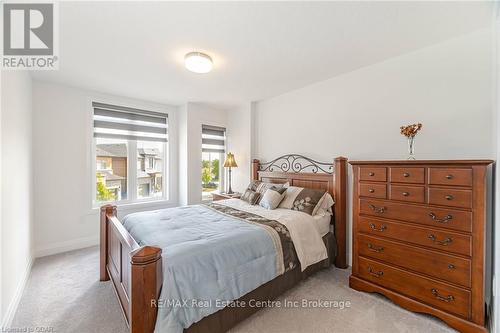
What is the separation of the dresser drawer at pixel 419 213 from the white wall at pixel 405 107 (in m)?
0.67

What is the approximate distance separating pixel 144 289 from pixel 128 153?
3.28 m

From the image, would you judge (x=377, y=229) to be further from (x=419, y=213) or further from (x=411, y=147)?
(x=411, y=147)

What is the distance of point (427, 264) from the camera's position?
5.98ft

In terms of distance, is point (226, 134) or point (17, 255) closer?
point (17, 255)

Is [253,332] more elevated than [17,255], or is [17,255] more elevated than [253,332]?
[17,255]

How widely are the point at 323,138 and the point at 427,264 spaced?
184 cm

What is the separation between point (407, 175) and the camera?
193cm

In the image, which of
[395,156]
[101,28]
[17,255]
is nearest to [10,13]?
[101,28]

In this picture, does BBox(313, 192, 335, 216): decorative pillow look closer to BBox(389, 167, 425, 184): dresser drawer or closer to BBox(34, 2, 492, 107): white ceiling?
BBox(389, 167, 425, 184): dresser drawer

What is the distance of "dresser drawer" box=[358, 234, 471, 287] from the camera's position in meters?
1.68

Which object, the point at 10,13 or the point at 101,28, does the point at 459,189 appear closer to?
the point at 101,28

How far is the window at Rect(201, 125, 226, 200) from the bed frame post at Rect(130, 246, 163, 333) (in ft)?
10.9

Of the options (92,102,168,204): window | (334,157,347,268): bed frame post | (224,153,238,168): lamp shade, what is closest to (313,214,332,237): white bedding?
(334,157,347,268): bed frame post

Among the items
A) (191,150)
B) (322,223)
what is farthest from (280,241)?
(191,150)
